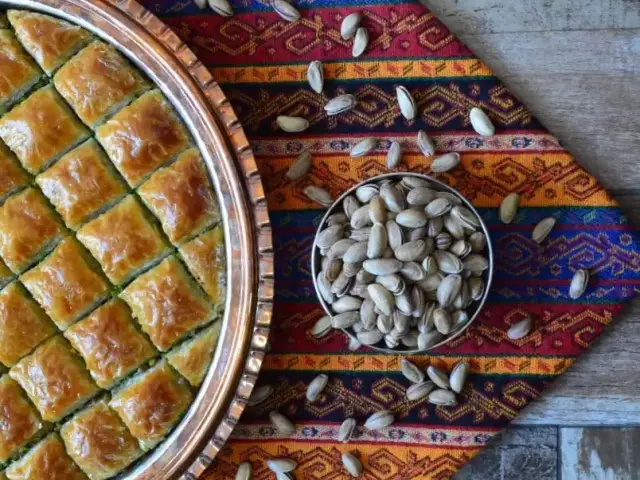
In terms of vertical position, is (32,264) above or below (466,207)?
above

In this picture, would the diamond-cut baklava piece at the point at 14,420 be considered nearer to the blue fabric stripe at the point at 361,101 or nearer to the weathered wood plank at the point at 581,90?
the blue fabric stripe at the point at 361,101

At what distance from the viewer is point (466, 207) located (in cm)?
193

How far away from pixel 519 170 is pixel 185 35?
1190 mm

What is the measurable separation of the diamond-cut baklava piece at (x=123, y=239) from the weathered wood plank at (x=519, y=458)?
127 cm

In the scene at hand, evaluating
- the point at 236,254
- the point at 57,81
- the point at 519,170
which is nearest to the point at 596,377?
the point at 519,170

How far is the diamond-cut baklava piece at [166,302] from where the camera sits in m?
1.89

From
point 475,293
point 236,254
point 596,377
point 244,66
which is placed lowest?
point 596,377

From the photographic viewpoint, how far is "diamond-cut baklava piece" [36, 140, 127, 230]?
189 cm

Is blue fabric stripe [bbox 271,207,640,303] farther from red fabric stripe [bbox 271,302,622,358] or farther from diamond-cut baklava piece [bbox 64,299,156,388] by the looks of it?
diamond-cut baklava piece [bbox 64,299,156,388]

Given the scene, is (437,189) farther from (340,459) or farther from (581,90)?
(340,459)

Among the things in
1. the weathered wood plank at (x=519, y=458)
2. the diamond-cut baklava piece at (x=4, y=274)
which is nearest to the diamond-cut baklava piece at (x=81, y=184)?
the diamond-cut baklava piece at (x=4, y=274)

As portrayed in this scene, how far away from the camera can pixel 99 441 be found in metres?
1.91

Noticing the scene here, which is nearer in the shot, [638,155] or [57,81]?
[57,81]

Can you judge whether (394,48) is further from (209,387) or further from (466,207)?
(209,387)
